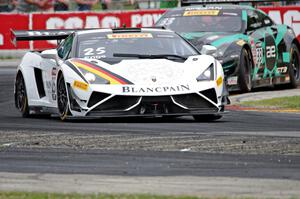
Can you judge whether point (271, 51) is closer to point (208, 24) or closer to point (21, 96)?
point (208, 24)

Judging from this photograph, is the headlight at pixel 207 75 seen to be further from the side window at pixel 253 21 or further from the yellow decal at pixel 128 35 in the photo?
the side window at pixel 253 21

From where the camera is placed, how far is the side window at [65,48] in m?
14.5

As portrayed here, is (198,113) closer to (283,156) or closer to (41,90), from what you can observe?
(41,90)

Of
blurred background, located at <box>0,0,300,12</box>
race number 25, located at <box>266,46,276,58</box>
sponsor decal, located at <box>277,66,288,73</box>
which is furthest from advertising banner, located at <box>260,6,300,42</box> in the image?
race number 25, located at <box>266,46,276,58</box>

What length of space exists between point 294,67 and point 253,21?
1656 mm

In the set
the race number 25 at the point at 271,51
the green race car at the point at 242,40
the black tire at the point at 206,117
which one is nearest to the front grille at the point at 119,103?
the black tire at the point at 206,117

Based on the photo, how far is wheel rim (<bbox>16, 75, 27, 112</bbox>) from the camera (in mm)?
15531

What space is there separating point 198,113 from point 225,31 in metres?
6.11

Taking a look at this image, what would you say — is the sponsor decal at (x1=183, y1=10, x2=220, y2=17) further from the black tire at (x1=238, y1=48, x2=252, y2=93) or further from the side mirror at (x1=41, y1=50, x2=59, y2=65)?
the side mirror at (x1=41, y1=50, x2=59, y2=65)

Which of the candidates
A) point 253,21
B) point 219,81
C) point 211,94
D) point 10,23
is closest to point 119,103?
point 211,94

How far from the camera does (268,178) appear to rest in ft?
27.2

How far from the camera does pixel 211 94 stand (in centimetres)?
1343

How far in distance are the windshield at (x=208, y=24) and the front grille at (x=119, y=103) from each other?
6440 millimetres

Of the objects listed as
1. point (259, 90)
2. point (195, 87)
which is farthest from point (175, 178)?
point (259, 90)
